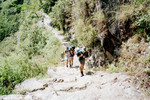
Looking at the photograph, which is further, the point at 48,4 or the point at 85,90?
the point at 48,4

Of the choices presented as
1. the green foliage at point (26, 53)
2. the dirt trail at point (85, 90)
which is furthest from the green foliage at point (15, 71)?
the dirt trail at point (85, 90)

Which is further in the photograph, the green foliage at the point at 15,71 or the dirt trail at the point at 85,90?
the green foliage at the point at 15,71

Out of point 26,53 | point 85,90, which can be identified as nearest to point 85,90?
point 85,90

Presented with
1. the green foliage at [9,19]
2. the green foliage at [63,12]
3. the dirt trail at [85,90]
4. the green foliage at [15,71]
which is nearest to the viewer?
the dirt trail at [85,90]

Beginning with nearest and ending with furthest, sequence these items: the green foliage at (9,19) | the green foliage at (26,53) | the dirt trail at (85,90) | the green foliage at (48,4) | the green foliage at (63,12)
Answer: the dirt trail at (85,90) < the green foliage at (26,53) < the green foliage at (63,12) < the green foliage at (48,4) < the green foliage at (9,19)

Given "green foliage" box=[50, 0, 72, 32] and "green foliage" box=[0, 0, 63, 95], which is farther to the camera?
"green foliage" box=[50, 0, 72, 32]

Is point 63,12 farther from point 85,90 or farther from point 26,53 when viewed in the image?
point 85,90

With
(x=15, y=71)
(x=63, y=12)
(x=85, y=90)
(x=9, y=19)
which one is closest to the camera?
(x=85, y=90)

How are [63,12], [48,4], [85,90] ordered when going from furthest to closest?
1. [48,4]
2. [63,12]
3. [85,90]

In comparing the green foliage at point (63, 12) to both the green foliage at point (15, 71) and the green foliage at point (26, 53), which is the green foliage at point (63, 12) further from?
the green foliage at point (15, 71)

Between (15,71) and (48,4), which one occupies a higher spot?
(48,4)

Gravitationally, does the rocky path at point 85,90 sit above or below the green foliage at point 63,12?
below

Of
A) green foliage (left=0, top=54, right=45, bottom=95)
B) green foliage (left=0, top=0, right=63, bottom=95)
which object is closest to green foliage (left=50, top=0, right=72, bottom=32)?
green foliage (left=0, top=0, right=63, bottom=95)

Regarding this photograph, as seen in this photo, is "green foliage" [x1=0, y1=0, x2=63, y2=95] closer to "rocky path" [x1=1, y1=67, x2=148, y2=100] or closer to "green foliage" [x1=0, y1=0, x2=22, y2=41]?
"green foliage" [x1=0, y1=0, x2=22, y2=41]
